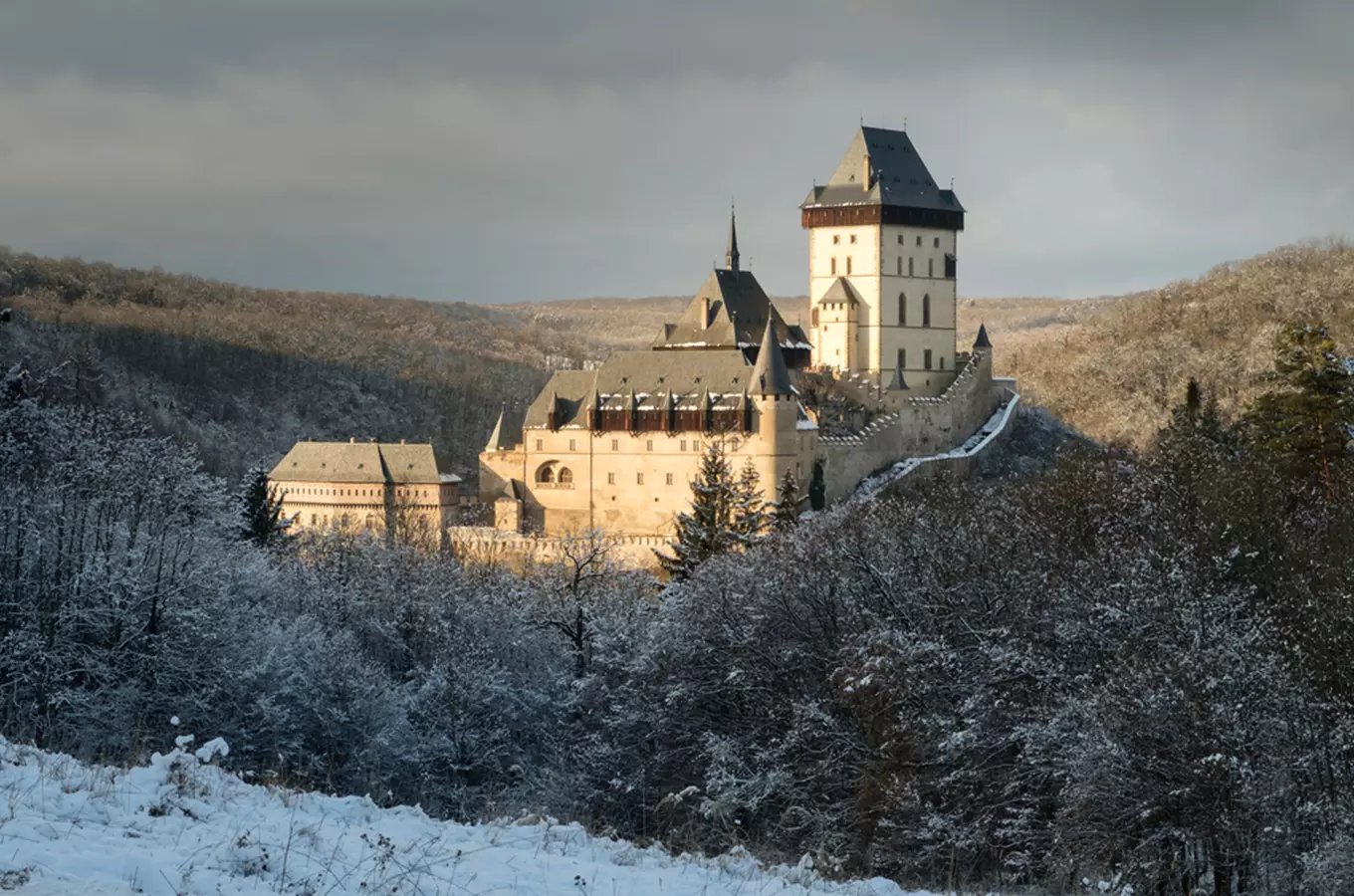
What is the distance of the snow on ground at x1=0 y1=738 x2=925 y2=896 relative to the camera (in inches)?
444

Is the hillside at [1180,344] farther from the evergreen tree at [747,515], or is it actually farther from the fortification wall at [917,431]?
the evergreen tree at [747,515]

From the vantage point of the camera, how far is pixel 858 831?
2694 cm

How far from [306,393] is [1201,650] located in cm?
13297

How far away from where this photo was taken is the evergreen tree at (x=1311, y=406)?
139 feet

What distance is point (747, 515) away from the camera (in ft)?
191

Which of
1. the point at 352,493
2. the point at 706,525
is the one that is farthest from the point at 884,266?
the point at 706,525

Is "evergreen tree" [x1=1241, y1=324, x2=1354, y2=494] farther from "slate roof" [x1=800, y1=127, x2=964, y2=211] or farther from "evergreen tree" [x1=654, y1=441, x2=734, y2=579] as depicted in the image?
"slate roof" [x1=800, y1=127, x2=964, y2=211]

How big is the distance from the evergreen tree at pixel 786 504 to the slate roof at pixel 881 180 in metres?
19.9

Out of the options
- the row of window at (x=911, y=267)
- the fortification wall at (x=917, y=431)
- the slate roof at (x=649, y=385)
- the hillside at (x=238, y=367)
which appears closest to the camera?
the slate roof at (x=649, y=385)

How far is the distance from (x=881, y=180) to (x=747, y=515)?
31.4 m

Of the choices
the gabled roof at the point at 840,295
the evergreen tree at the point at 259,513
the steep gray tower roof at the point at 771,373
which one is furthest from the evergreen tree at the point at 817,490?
the evergreen tree at the point at 259,513

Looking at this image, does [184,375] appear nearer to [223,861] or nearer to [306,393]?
[306,393]

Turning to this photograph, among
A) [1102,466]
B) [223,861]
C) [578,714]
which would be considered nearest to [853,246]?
[1102,466]

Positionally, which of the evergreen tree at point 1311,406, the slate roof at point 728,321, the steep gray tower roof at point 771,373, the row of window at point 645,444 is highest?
the slate roof at point 728,321
